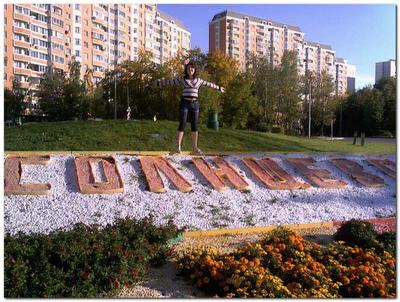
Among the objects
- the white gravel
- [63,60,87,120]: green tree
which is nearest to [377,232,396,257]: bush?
the white gravel

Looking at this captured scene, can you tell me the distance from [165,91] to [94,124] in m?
16.6

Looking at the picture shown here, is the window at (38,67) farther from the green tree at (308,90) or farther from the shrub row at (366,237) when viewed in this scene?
the shrub row at (366,237)

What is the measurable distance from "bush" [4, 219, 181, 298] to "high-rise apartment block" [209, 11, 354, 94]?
283ft

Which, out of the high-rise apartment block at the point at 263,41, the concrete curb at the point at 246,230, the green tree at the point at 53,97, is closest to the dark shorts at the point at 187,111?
the concrete curb at the point at 246,230

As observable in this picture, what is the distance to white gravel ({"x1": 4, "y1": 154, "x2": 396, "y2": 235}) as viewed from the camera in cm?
762

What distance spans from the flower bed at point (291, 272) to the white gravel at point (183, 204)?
1921mm

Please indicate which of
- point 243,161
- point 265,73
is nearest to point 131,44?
point 265,73

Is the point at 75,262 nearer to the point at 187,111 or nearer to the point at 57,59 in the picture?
the point at 187,111

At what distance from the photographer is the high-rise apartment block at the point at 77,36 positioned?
6444 cm

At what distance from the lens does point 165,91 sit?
36.0 metres

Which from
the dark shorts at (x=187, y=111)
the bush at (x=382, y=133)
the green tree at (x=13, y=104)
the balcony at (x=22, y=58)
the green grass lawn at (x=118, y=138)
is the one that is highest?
the balcony at (x=22, y=58)

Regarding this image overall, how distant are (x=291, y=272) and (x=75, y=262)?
2.50m

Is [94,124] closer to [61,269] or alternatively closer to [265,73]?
[61,269]

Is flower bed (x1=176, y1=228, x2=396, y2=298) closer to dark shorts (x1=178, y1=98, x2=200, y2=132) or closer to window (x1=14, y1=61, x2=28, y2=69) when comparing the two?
dark shorts (x1=178, y1=98, x2=200, y2=132)
